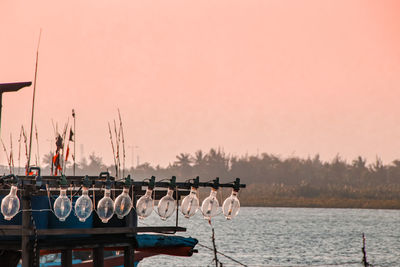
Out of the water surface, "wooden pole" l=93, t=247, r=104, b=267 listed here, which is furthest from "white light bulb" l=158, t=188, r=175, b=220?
the water surface

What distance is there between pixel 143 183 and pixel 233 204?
1684mm

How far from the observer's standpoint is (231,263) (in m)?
79.6

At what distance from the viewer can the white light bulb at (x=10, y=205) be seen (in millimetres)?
15562

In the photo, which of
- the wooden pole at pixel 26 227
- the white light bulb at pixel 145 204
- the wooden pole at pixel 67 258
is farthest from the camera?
the wooden pole at pixel 67 258

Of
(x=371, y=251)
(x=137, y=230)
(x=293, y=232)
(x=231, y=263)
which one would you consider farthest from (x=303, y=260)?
(x=137, y=230)

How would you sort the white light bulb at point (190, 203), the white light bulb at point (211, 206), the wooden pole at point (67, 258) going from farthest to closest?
1. the wooden pole at point (67, 258)
2. the white light bulb at point (211, 206)
3. the white light bulb at point (190, 203)

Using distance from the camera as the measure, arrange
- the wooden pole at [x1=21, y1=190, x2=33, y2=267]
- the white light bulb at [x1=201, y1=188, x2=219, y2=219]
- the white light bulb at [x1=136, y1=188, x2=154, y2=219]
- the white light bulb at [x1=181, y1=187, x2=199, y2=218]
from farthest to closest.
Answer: the white light bulb at [x1=201, y1=188, x2=219, y2=219]
the white light bulb at [x1=181, y1=187, x2=199, y2=218]
the white light bulb at [x1=136, y1=188, x2=154, y2=219]
the wooden pole at [x1=21, y1=190, x2=33, y2=267]

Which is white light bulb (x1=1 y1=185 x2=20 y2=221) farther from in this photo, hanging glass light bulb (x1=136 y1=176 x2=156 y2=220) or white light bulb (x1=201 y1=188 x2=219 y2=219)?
white light bulb (x1=201 y1=188 x2=219 y2=219)

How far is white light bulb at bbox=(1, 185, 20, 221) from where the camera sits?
613 inches

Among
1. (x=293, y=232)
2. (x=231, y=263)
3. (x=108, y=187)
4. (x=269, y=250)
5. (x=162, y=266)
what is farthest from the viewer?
(x=293, y=232)

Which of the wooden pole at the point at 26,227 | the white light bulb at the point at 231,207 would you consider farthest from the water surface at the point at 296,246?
the wooden pole at the point at 26,227

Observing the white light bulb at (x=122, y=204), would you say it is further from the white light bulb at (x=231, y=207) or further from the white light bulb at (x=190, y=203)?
the white light bulb at (x=231, y=207)

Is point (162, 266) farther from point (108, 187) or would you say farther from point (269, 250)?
point (108, 187)

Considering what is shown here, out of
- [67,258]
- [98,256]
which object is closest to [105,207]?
[98,256]
